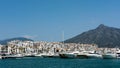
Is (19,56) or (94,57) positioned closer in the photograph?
(94,57)

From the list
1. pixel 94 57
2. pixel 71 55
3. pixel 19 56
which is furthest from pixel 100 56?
pixel 19 56

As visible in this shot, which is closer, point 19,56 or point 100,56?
point 100,56

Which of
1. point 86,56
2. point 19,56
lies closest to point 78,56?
point 86,56

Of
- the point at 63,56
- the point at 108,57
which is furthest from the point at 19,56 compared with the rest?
the point at 108,57

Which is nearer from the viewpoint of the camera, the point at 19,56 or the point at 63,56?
the point at 63,56

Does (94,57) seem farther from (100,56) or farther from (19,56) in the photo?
(19,56)

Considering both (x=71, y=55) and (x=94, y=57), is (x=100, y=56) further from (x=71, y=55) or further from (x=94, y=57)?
(x=71, y=55)

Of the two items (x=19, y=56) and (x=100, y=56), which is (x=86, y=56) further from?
(x=19, y=56)
